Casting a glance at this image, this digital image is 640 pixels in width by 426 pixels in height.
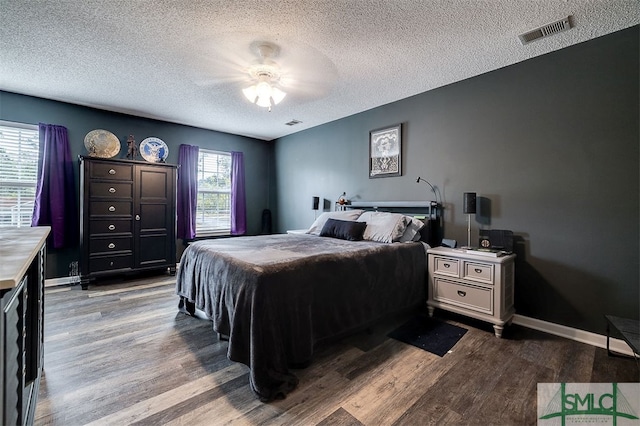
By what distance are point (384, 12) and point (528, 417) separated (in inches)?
108

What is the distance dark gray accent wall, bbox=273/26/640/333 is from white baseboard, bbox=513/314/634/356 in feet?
0.17

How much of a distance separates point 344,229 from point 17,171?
14.4 ft

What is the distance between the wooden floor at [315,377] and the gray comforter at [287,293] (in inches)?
7.2

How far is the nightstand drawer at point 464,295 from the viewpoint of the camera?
8.24ft

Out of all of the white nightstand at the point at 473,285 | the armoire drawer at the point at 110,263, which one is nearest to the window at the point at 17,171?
the armoire drawer at the point at 110,263

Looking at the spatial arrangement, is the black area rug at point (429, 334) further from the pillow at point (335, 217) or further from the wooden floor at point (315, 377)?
the pillow at point (335, 217)

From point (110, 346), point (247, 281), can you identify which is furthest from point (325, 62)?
point (110, 346)

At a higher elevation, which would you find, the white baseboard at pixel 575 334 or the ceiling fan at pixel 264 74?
the ceiling fan at pixel 264 74

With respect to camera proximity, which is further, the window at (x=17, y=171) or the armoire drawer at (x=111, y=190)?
the armoire drawer at (x=111, y=190)

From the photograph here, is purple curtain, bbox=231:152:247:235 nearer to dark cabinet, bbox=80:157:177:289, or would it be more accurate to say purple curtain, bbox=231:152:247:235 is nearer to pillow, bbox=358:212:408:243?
dark cabinet, bbox=80:157:177:289

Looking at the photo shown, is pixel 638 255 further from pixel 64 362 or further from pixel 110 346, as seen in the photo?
pixel 64 362

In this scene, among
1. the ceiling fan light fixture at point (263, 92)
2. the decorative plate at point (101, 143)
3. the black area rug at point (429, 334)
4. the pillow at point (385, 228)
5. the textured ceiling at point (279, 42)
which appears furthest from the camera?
the decorative plate at point (101, 143)

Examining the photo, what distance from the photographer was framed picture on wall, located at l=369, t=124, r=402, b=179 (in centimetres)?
379

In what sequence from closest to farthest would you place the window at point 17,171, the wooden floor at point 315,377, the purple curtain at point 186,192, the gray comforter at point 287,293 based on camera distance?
1. the wooden floor at point 315,377
2. the gray comforter at point 287,293
3. the window at point 17,171
4. the purple curtain at point 186,192
